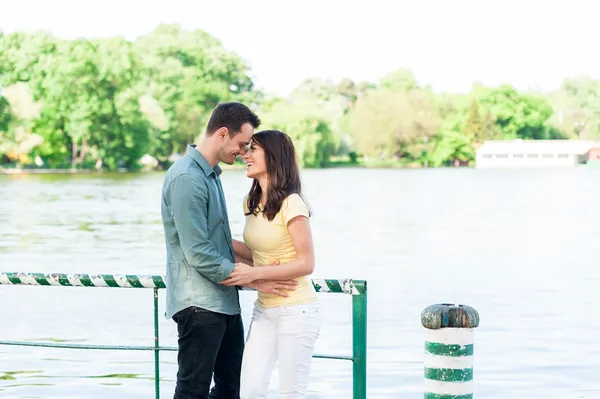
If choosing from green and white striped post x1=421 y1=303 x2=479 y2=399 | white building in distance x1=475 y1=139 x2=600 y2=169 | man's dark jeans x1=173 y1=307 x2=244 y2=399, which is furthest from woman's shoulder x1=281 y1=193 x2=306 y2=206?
white building in distance x1=475 y1=139 x2=600 y2=169

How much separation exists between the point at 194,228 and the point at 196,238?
0.15 ft

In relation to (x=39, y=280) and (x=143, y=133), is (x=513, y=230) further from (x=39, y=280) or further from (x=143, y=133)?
(x=143, y=133)

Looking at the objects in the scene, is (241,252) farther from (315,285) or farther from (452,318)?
(452,318)

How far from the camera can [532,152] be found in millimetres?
139250

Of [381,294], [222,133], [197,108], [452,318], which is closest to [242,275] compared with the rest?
[222,133]

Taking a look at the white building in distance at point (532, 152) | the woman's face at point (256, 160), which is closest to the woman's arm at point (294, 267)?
the woman's face at point (256, 160)

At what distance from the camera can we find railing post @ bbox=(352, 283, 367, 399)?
5.05 metres

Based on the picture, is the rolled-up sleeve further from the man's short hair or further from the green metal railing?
the green metal railing

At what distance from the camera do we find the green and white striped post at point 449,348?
15.8ft

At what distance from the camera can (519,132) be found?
465 ft

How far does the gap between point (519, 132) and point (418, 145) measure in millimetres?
15209

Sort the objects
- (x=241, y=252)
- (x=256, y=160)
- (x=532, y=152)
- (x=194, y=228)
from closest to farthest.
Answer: (x=194, y=228) → (x=256, y=160) → (x=241, y=252) → (x=532, y=152)

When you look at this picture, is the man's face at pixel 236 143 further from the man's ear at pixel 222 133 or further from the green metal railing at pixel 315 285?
the green metal railing at pixel 315 285

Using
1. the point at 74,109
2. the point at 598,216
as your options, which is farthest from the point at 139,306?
the point at 74,109
